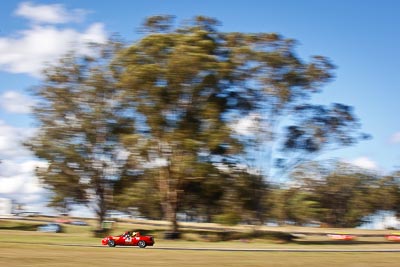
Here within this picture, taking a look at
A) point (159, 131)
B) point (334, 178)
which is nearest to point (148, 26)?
point (159, 131)

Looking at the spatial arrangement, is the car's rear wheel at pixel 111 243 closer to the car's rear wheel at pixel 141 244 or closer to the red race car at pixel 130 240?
the red race car at pixel 130 240

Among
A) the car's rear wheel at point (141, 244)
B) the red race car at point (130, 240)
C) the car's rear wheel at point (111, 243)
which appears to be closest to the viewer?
the car's rear wheel at point (141, 244)

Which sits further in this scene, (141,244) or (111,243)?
(111,243)

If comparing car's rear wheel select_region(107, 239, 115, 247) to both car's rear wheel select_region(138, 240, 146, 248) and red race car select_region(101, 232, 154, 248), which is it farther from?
car's rear wheel select_region(138, 240, 146, 248)

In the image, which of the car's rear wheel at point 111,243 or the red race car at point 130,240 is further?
the car's rear wheel at point 111,243

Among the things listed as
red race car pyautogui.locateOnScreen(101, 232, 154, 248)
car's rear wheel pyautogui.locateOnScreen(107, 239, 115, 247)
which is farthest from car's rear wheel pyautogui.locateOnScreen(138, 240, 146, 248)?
car's rear wheel pyautogui.locateOnScreen(107, 239, 115, 247)

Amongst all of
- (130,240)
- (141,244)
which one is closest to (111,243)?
(130,240)

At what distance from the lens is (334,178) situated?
96.5 m

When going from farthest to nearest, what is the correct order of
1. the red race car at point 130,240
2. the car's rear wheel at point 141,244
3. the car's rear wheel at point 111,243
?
1. the car's rear wheel at point 111,243
2. the red race car at point 130,240
3. the car's rear wheel at point 141,244

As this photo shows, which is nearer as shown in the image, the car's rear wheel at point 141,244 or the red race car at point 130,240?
the car's rear wheel at point 141,244

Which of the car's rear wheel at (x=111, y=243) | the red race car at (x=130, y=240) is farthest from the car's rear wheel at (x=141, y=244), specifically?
the car's rear wheel at (x=111, y=243)

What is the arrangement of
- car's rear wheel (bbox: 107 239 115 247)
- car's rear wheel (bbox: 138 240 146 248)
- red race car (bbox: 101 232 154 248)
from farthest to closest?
car's rear wheel (bbox: 107 239 115 247) < red race car (bbox: 101 232 154 248) < car's rear wheel (bbox: 138 240 146 248)

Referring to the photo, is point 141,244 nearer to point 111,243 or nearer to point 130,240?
point 130,240

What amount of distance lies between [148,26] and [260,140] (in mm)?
17030
